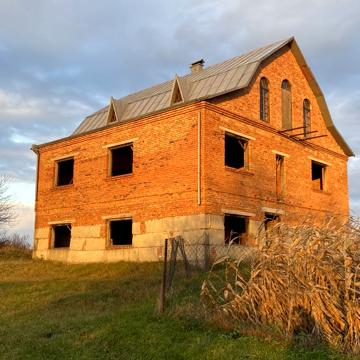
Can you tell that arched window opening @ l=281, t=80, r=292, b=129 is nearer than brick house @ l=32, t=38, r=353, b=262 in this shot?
No

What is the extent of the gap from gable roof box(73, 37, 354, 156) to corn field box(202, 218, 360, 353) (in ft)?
31.9

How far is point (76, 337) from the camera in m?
8.74

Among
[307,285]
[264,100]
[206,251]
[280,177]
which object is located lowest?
[307,285]

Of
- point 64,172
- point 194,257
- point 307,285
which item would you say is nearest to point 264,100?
point 194,257

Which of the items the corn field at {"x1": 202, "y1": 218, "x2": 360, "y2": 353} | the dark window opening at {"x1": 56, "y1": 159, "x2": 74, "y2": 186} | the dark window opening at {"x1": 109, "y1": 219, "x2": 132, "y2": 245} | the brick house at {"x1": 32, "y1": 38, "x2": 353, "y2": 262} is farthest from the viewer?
the dark window opening at {"x1": 56, "y1": 159, "x2": 74, "y2": 186}

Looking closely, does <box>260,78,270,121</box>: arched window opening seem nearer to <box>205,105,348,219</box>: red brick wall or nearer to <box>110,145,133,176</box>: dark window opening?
<box>205,105,348,219</box>: red brick wall

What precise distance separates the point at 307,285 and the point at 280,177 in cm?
1320

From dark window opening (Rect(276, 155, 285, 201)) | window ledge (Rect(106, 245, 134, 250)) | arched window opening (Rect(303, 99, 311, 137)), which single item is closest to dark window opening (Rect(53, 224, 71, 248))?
window ledge (Rect(106, 245, 134, 250))

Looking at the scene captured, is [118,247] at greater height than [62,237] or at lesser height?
lesser

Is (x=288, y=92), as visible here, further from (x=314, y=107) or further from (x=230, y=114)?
(x=230, y=114)

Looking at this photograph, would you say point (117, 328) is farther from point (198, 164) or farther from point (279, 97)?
point (279, 97)

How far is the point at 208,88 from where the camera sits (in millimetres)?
20375

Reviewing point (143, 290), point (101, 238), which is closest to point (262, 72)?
point (101, 238)

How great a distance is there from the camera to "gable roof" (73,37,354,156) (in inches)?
777
